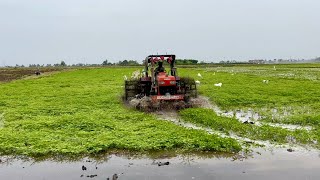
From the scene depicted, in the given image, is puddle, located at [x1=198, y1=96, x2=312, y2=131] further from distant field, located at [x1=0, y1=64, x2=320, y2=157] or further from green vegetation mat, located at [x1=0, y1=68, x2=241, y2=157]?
green vegetation mat, located at [x1=0, y1=68, x2=241, y2=157]

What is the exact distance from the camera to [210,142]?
1134cm

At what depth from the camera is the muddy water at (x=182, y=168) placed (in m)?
8.97

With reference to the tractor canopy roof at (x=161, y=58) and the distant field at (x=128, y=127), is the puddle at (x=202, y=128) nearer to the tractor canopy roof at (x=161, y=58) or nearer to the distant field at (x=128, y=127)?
the distant field at (x=128, y=127)

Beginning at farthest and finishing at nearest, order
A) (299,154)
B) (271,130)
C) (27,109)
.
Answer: (27,109) → (271,130) → (299,154)

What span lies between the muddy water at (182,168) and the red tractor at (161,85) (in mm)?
8585

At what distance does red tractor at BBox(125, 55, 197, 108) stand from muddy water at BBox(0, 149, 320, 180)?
338 inches

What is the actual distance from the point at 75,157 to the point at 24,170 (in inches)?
55.9

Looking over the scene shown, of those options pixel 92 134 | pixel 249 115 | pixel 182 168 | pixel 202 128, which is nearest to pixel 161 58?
pixel 249 115

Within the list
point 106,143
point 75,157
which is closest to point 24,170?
point 75,157

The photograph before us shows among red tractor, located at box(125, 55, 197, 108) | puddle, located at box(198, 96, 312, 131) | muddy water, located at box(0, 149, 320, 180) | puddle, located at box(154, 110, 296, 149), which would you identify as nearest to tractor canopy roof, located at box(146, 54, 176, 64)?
red tractor, located at box(125, 55, 197, 108)

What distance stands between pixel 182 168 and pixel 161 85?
32.8 feet

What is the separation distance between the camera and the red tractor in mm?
19156

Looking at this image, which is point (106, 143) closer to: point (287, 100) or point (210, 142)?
point (210, 142)

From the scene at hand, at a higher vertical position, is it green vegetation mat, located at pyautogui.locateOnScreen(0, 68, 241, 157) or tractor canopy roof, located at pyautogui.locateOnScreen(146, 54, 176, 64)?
tractor canopy roof, located at pyautogui.locateOnScreen(146, 54, 176, 64)
